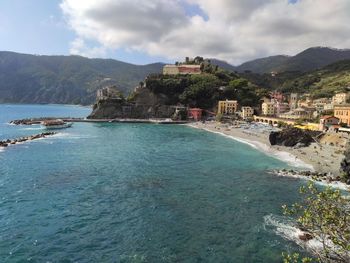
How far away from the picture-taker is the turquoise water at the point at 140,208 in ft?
80.4

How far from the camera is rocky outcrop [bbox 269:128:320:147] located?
7475 cm

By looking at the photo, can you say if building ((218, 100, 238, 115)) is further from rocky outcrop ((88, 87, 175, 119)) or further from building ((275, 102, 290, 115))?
rocky outcrop ((88, 87, 175, 119))

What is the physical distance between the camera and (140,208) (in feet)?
109

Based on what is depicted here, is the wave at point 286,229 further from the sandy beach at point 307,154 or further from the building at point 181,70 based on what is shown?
the building at point 181,70

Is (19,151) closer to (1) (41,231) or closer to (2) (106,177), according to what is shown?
(2) (106,177)

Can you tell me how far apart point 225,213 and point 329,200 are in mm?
20183

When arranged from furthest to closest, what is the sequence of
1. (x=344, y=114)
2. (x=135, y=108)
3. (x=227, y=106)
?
(x=135, y=108) → (x=227, y=106) → (x=344, y=114)

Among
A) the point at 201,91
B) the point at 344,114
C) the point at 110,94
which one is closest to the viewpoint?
the point at 344,114

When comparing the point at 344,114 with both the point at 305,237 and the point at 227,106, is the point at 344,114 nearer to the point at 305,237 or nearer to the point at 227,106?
the point at 227,106

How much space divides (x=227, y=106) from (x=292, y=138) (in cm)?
8095

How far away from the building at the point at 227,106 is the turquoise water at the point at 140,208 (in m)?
95.6

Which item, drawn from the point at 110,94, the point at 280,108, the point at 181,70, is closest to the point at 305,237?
the point at 280,108

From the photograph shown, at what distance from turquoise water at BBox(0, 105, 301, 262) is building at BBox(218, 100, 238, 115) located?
95.6 meters

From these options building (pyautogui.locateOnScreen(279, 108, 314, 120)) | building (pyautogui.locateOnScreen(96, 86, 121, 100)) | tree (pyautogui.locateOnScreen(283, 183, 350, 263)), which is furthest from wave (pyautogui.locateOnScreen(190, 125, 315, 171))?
building (pyautogui.locateOnScreen(96, 86, 121, 100))
